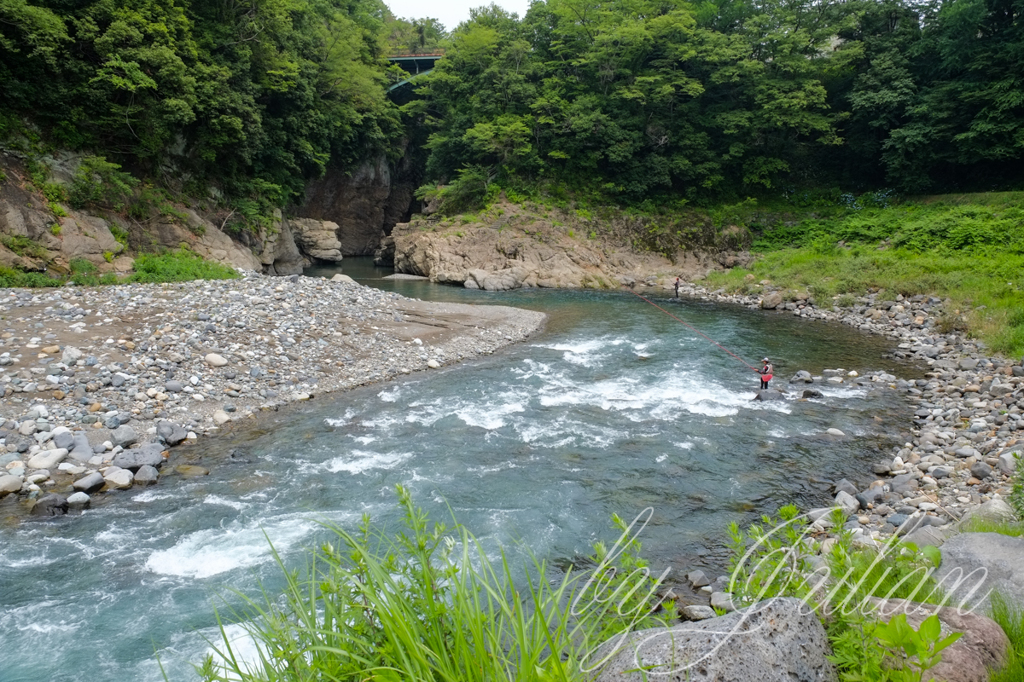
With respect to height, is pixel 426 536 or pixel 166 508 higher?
pixel 426 536

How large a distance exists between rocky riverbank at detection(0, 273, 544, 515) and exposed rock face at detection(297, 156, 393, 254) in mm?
20032

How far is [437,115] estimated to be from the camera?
1581 inches

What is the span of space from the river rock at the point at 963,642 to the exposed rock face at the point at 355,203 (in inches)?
1449

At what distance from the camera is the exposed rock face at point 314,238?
3341 cm

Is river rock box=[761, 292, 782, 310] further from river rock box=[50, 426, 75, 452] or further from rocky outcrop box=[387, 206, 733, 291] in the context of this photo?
river rock box=[50, 426, 75, 452]

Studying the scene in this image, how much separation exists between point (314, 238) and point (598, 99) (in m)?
18.6

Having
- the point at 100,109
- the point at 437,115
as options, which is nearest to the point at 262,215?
the point at 100,109

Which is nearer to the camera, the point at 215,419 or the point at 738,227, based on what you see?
the point at 215,419

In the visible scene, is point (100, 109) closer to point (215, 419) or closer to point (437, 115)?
point (215, 419)

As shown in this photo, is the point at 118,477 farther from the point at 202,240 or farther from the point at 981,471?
the point at 202,240

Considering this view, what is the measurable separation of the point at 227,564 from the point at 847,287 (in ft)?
76.4

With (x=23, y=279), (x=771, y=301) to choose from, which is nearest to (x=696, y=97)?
(x=771, y=301)

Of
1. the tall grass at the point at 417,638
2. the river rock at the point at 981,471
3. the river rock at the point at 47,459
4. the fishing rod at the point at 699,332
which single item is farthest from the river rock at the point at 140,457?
the fishing rod at the point at 699,332

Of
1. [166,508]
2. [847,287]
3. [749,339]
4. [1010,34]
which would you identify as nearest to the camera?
[166,508]
